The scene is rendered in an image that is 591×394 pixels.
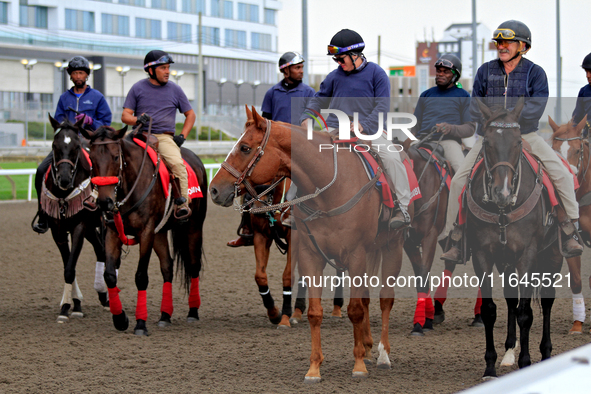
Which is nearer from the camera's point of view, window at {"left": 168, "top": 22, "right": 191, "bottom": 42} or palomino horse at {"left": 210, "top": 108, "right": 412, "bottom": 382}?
palomino horse at {"left": 210, "top": 108, "right": 412, "bottom": 382}

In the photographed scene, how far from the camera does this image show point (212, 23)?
69312 millimetres

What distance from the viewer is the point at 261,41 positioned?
74.2 m

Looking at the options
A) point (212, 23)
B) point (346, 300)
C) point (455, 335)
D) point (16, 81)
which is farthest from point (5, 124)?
point (212, 23)

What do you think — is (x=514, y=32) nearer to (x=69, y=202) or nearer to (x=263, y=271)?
(x=263, y=271)

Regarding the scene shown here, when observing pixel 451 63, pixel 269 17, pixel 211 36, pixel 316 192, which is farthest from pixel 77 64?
pixel 269 17

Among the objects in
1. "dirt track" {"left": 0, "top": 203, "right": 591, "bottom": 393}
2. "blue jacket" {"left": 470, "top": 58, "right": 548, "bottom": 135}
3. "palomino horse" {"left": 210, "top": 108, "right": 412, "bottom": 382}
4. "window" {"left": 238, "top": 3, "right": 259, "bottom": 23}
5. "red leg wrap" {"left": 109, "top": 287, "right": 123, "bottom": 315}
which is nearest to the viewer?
"palomino horse" {"left": 210, "top": 108, "right": 412, "bottom": 382}

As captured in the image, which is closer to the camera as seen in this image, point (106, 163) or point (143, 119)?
point (106, 163)

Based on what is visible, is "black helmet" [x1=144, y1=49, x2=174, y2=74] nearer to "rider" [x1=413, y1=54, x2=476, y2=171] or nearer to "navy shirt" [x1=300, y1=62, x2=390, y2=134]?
"navy shirt" [x1=300, y1=62, x2=390, y2=134]

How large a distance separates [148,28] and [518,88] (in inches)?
2491

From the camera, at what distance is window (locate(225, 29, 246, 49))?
7119 centimetres

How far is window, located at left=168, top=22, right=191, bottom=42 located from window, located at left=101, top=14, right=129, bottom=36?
513cm

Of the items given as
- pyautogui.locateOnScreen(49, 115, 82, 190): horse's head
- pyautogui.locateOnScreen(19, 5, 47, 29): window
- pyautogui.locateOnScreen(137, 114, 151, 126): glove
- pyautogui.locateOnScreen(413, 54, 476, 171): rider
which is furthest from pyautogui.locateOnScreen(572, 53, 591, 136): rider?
pyautogui.locateOnScreen(19, 5, 47, 29): window

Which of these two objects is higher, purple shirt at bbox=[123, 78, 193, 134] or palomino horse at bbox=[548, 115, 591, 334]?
purple shirt at bbox=[123, 78, 193, 134]

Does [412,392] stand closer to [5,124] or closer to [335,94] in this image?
[335,94]
